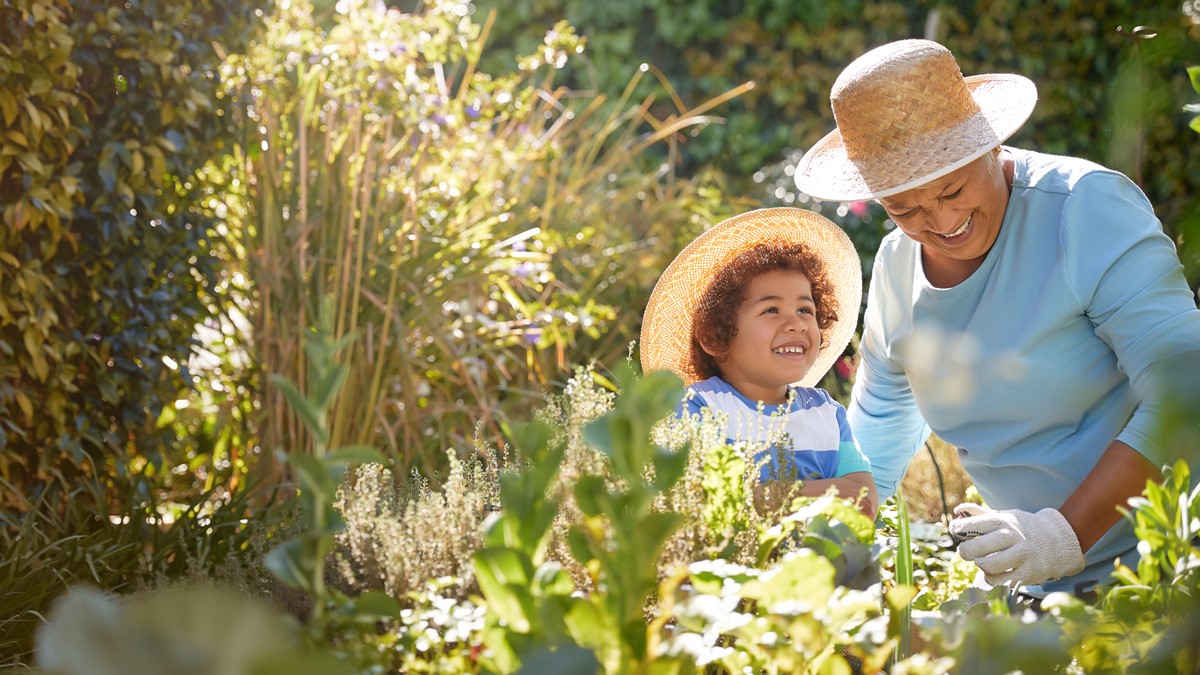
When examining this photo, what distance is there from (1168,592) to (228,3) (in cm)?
285

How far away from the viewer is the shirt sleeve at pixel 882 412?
7.78 ft

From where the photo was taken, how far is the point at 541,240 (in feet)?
12.7

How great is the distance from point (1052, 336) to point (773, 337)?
0.64 metres

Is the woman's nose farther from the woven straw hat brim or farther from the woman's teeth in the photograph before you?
the woven straw hat brim

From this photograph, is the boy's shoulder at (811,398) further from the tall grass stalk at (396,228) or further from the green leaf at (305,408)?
the green leaf at (305,408)

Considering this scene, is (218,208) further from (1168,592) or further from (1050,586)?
(1168,592)

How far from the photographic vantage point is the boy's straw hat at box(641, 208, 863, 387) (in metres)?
2.57

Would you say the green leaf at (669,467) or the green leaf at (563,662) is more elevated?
the green leaf at (669,467)

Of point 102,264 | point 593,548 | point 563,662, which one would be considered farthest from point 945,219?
point 102,264

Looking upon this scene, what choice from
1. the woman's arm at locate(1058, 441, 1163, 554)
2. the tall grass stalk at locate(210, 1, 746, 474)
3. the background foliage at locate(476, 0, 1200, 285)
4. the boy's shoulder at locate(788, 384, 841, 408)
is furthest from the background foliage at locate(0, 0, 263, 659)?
the background foliage at locate(476, 0, 1200, 285)

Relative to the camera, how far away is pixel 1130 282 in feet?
6.12

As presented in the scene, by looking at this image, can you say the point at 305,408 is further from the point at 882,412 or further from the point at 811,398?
the point at 811,398

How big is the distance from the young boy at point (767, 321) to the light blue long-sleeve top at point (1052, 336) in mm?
264

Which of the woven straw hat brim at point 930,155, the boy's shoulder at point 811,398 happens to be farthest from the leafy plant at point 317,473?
the boy's shoulder at point 811,398
